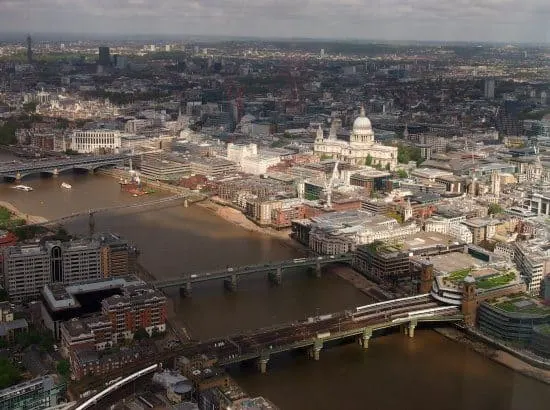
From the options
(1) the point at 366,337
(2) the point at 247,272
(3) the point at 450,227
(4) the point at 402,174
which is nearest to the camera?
(1) the point at 366,337

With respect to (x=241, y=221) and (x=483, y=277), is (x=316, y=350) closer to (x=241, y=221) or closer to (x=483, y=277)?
(x=483, y=277)

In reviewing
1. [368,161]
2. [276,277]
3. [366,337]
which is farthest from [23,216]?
[368,161]

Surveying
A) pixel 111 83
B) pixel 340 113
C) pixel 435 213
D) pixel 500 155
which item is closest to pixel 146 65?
pixel 111 83

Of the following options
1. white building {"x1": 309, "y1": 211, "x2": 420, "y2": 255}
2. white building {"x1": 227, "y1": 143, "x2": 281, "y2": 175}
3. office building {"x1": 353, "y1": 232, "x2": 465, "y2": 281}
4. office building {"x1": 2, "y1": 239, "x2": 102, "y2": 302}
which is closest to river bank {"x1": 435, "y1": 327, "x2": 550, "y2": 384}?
office building {"x1": 353, "y1": 232, "x2": 465, "y2": 281}

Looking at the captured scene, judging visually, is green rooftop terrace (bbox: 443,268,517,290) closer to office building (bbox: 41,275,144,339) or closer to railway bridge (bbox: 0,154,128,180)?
office building (bbox: 41,275,144,339)

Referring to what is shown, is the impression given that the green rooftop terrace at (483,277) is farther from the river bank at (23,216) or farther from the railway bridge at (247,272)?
the river bank at (23,216)

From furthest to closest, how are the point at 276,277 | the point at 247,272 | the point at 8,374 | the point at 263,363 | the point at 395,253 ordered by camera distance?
1. the point at 395,253
2. the point at 276,277
3. the point at 247,272
4. the point at 263,363
5. the point at 8,374
